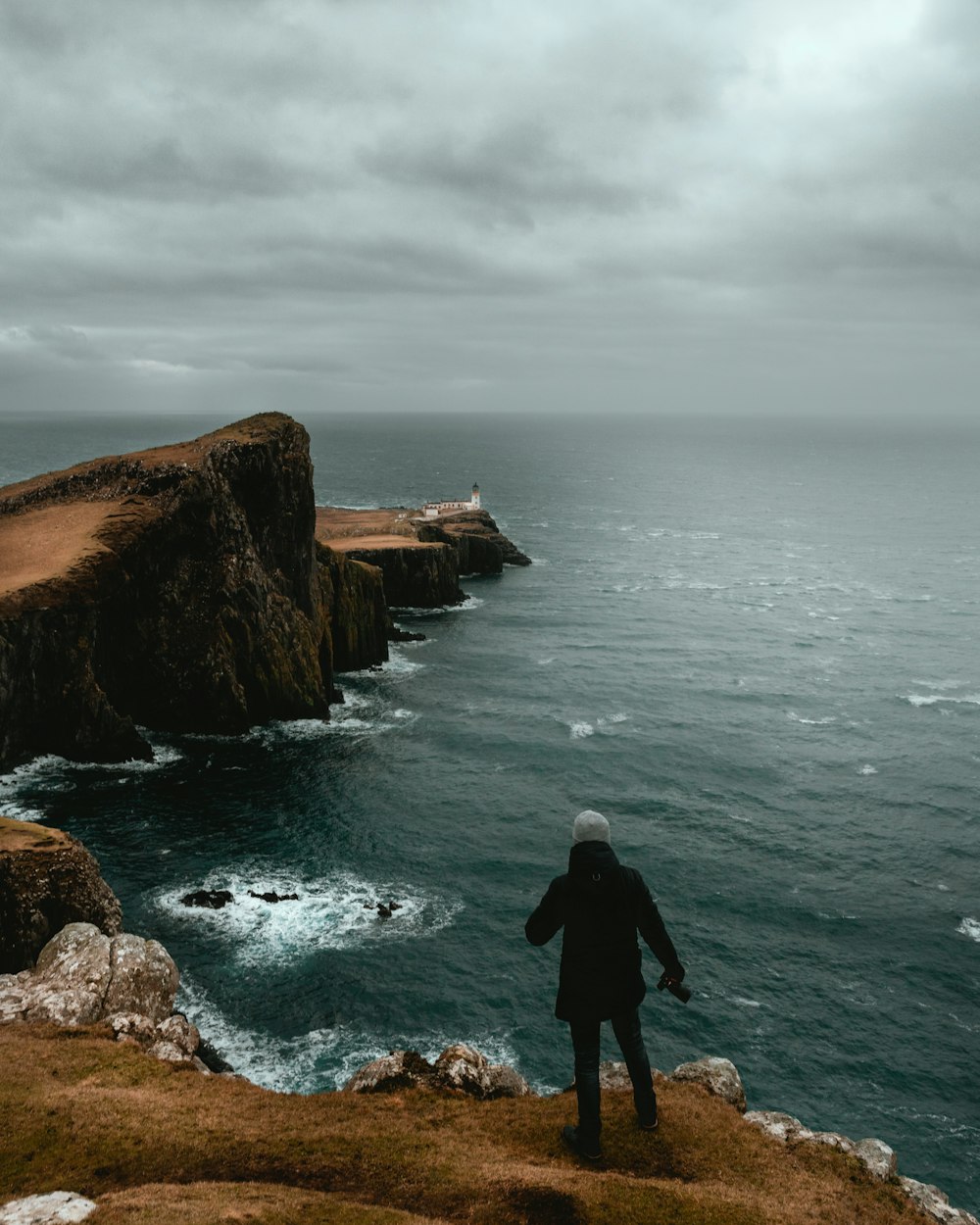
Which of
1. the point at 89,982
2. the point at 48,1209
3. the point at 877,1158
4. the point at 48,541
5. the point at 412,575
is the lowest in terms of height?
the point at 89,982

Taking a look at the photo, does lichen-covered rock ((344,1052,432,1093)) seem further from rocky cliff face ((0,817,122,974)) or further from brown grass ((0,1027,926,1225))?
rocky cliff face ((0,817,122,974))

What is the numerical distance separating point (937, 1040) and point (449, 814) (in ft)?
90.1

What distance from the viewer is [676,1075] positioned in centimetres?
1902

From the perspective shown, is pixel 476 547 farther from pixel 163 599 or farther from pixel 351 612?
pixel 163 599

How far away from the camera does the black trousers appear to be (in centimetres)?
1374

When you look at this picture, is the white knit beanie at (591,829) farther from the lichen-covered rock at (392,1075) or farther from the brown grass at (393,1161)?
the lichen-covered rock at (392,1075)

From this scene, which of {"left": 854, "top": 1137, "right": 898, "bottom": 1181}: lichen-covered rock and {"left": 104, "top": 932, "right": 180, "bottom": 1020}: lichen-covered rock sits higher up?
{"left": 854, "top": 1137, "right": 898, "bottom": 1181}: lichen-covered rock

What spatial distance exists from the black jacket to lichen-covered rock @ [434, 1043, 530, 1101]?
19.5 feet

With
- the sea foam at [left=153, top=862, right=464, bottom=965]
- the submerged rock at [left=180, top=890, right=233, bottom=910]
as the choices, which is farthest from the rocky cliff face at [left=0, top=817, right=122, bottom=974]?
the submerged rock at [left=180, top=890, right=233, bottom=910]

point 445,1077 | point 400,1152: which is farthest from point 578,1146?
point 445,1077

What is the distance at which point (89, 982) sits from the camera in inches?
917

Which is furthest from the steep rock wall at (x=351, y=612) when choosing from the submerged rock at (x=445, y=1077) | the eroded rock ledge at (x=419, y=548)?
the submerged rock at (x=445, y=1077)

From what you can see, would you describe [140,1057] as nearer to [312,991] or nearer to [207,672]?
[312,991]

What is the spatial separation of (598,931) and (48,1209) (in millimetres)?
8744
